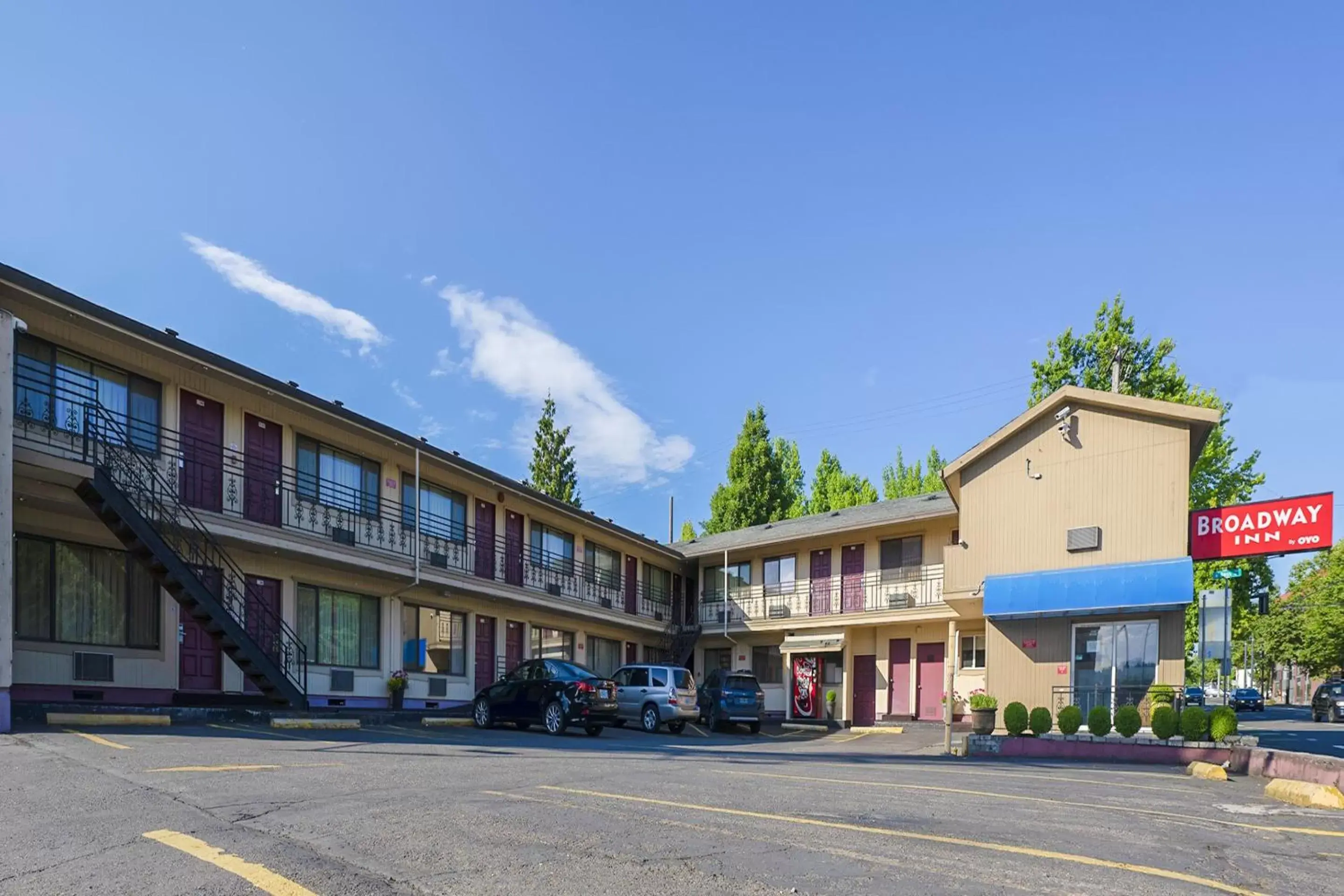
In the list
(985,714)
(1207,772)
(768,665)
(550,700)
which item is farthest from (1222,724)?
(768,665)

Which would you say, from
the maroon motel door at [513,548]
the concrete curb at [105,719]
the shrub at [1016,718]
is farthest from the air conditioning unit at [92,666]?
the shrub at [1016,718]

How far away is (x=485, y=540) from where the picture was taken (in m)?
28.2

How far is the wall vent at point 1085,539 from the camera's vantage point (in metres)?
20.8

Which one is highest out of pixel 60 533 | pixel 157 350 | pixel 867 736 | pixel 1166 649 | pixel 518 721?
pixel 157 350

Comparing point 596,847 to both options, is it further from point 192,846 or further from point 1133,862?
point 1133,862

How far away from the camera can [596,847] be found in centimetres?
627

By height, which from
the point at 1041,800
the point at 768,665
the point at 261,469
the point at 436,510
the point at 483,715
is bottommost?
the point at 768,665

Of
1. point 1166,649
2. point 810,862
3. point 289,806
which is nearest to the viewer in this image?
point 810,862

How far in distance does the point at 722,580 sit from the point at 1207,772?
80.1ft

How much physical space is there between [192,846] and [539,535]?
25.4m

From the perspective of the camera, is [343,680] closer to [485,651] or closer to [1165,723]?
[485,651]

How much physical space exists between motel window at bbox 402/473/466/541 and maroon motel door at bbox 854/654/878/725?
1411 centimetres

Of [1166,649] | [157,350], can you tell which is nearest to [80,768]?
[157,350]

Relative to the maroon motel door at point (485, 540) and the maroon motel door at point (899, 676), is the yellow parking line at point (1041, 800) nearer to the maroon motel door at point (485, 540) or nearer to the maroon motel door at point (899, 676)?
the maroon motel door at point (485, 540)
